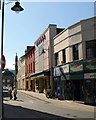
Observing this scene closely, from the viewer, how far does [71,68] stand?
30516mm

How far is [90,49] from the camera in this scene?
28.0 m

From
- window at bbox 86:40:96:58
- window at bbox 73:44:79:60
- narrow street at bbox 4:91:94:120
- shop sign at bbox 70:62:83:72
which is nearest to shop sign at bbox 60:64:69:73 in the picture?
shop sign at bbox 70:62:83:72

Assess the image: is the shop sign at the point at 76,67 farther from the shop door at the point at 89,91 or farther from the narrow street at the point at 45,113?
the narrow street at the point at 45,113

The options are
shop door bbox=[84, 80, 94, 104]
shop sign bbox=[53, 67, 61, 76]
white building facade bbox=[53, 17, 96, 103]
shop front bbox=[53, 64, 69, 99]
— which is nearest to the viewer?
shop door bbox=[84, 80, 94, 104]

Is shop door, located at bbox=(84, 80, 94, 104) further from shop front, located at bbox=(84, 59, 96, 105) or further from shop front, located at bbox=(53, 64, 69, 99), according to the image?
shop front, located at bbox=(53, 64, 69, 99)

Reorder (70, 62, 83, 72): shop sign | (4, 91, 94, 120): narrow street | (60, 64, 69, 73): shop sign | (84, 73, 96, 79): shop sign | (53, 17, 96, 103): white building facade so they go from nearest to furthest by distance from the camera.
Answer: (4, 91, 94, 120): narrow street < (84, 73, 96, 79): shop sign < (53, 17, 96, 103): white building facade < (70, 62, 83, 72): shop sign < (60, 64, 69, 73): shop sign

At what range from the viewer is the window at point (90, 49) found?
90.7 feet

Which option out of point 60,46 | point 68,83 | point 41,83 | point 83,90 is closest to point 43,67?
point 41,83

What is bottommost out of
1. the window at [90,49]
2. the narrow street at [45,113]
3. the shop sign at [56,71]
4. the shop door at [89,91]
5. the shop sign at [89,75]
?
the narrow street at [45,113]

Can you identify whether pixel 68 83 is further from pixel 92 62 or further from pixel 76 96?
pixel 92 62

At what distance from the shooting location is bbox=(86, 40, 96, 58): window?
1088 inches

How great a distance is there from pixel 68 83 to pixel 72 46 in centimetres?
394

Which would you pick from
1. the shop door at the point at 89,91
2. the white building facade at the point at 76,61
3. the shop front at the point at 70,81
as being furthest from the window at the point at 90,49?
the shop door at the point at 89,91

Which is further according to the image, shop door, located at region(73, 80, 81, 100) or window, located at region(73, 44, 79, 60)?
shop door, located at region(73, 80, 81, 100)
